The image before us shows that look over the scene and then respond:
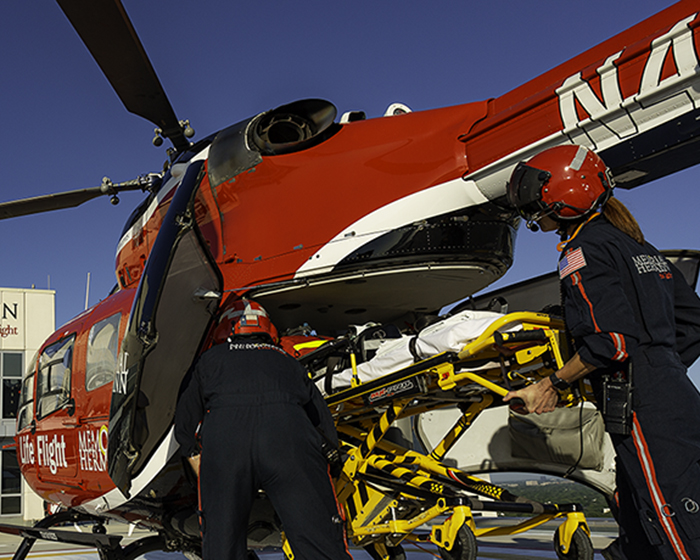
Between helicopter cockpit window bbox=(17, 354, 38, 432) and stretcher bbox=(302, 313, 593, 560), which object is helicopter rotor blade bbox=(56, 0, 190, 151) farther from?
helicopter cockpit window bbox=(17, 354, 38, 432)

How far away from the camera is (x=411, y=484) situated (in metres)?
3.91

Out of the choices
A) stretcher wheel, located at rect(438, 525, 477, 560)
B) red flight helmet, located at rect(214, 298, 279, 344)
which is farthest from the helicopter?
stretcher wheel, located at rect(438, 525, 477, 560)

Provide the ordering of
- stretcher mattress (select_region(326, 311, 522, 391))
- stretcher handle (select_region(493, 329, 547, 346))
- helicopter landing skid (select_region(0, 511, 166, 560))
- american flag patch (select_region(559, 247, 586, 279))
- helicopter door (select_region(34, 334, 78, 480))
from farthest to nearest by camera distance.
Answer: helicopter door (select_region(34, 334, 78, 480)) < helicopter landing skid (select_region(0, 511, 166, 560)) < stretcher mattress (select_region(326, 311, 522, 391)) < stretcher handle (select_region(493, 329, 547, 346)) < american flag patch (select_region(559, 247, 586, 279))

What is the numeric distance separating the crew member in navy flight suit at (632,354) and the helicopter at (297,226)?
35.2 inches

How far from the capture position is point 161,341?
4164 millimetres

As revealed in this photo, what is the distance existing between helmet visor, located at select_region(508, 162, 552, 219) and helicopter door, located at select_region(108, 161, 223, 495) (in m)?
2.27

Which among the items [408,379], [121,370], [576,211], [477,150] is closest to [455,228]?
[477,150]

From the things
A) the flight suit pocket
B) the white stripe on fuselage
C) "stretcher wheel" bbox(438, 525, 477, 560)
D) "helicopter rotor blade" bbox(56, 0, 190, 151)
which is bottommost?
"stretcher wheel" bbox(438, 525, 477, 560)

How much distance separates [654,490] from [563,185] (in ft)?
4.01

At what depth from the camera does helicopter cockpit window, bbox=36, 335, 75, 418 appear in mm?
5480

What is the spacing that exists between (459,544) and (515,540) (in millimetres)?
6047

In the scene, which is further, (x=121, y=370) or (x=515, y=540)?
(x=515, y=540)

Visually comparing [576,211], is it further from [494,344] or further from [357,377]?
[357,377]

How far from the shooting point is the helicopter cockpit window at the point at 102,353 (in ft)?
16.2
